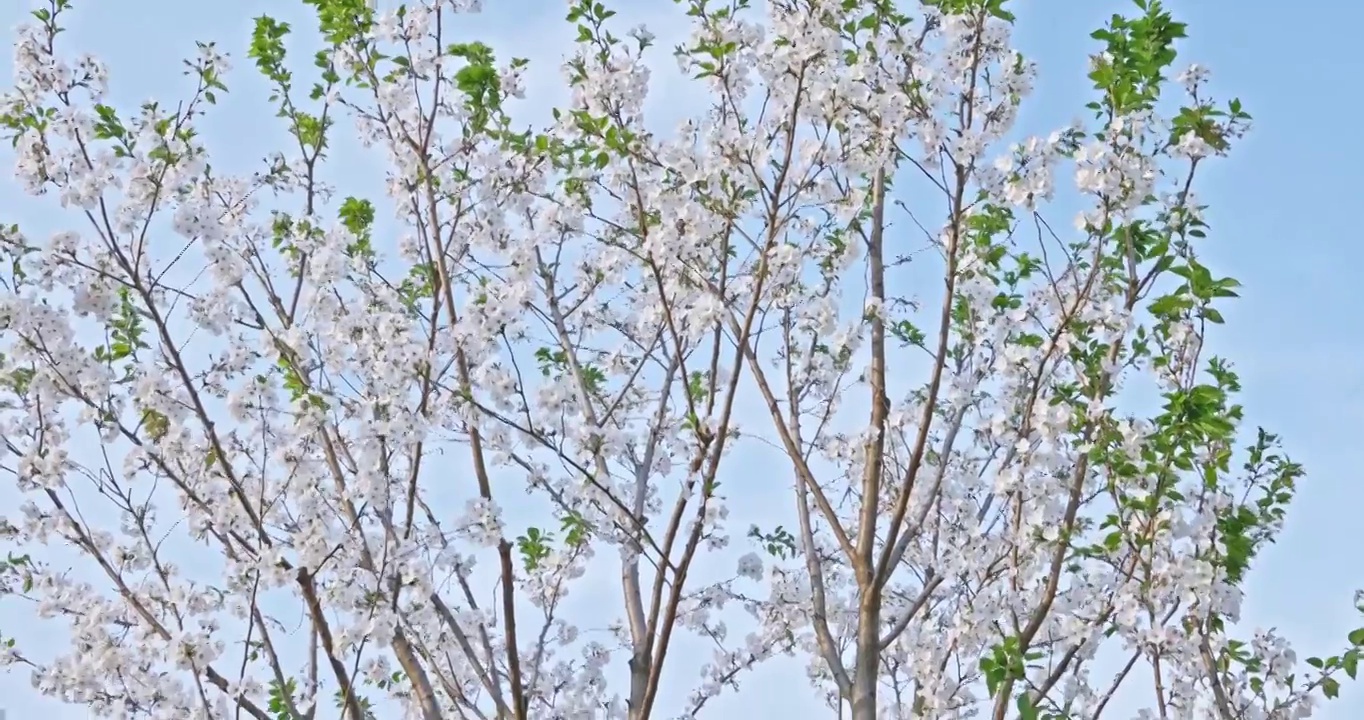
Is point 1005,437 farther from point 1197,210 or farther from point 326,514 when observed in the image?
point 326,514

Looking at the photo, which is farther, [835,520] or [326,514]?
[835,520]

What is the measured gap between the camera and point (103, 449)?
17.2 feet

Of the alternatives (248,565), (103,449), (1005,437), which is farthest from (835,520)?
(103,449)

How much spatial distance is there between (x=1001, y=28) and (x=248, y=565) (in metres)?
3.62

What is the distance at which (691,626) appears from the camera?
6859 millimetres

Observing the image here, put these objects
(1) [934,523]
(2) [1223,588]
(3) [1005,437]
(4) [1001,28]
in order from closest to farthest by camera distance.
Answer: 1. (2) [1223,588]
2. (4) [1001,28]
3. (3) [1005,437]
4. (1) [934,523]

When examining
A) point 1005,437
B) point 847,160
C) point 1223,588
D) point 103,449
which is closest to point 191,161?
point 103,449

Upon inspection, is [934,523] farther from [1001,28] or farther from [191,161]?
[191,161]

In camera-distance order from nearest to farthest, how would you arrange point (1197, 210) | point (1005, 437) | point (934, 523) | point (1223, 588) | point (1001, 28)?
point (1223, 588) < point (1197, 210) < point (1001, 28) < point (1005, 437) < point (934, 523)

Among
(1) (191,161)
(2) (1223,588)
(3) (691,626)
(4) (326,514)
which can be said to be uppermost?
(1) (191,161)

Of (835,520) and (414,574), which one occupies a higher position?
(835,520)

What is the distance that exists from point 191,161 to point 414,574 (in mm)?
1769

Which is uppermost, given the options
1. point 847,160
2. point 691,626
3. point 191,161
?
point 847,160

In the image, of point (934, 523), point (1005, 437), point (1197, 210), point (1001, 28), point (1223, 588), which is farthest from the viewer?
point (934, 523)
